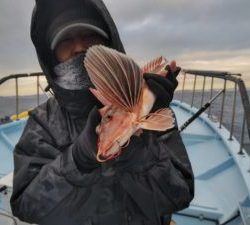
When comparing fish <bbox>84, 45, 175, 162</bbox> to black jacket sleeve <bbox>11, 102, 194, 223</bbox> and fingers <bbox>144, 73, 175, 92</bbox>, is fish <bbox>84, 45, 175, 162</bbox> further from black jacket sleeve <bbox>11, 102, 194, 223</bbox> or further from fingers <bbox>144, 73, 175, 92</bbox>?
black jacket sleeve <bbox>11, 102, 194, 223</bbox>

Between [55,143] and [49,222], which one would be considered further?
[55,143]

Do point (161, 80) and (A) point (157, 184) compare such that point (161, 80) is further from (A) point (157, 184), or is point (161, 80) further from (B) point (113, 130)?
(A) point (157, 184)

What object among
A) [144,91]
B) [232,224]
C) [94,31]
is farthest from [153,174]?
[232,224]

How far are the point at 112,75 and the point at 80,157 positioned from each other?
36 centimetres

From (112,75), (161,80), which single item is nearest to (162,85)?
(161,80)

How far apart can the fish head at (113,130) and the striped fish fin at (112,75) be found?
0.04 m

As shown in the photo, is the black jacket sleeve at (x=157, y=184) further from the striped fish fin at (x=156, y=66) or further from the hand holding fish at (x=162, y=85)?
the striped fish fin at (x=156, y=66)

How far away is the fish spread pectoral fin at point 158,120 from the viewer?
4.08 ft

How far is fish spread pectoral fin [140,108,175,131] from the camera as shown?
1.24 metres

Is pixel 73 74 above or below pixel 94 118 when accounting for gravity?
above

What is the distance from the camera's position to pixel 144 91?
1.36 m

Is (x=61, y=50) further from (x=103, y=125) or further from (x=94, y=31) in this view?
(x=103, y=125)

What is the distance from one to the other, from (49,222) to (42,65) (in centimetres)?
82

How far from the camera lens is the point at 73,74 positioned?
170 cm
